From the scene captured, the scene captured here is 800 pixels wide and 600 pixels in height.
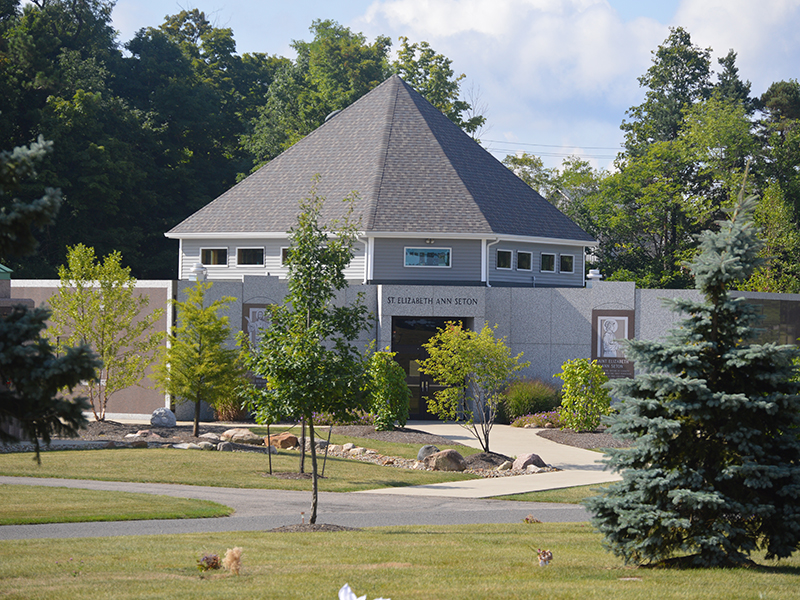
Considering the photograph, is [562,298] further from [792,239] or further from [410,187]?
[792,239]

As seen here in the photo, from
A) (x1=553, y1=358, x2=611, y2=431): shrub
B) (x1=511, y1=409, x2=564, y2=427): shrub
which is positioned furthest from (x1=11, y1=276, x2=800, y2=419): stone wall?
(x1=553, y1=358, x2=611, y2=431): shrub

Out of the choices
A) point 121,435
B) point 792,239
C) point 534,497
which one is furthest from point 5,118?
point 792,239

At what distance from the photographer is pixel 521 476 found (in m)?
19.6

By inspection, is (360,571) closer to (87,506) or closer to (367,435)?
(87,506)

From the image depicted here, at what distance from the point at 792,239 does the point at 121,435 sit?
3664 centimetres

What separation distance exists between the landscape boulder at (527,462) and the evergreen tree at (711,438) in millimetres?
10486

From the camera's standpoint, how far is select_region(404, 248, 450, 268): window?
32.0 m

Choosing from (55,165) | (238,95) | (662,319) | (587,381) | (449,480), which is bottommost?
(449,480)

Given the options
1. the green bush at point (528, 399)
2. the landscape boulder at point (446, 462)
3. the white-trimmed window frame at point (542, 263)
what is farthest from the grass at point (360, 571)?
the white-trimmed window frame at point (542, 263)

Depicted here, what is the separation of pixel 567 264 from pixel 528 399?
8835 mm

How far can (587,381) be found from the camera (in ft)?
83.1

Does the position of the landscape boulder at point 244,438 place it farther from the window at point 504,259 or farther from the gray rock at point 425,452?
the window at point 504,259

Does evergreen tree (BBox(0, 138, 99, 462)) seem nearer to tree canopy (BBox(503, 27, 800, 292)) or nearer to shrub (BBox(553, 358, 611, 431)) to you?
shrub (BBox(553, 358, 611, 431))

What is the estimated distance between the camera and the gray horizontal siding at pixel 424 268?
104ft
